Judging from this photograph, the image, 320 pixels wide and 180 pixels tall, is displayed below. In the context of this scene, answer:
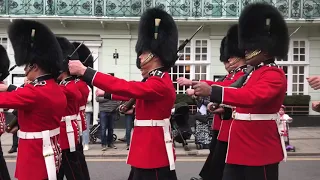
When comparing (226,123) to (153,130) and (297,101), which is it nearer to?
(153,130)

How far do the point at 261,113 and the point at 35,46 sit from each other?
224 cm

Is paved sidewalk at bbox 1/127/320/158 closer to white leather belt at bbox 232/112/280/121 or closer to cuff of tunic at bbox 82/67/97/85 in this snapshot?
white leather belt at bbox 232/112/280/121

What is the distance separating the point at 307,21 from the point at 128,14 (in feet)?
20.8

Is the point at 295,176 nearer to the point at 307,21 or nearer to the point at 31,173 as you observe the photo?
the point at 31,173

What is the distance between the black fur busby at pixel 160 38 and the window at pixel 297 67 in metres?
11.6

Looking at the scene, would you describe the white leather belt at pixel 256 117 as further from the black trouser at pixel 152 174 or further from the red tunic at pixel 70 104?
the red tunic at pixel 70 104

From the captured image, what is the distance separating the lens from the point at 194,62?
15.4 meters

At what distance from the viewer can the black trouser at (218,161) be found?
611cm

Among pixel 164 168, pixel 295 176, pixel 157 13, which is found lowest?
pixel 295 176

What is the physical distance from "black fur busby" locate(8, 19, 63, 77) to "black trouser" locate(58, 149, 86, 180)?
1.78m

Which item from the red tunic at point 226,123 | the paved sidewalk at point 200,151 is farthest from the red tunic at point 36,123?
the paved sidewalk at point 200,151

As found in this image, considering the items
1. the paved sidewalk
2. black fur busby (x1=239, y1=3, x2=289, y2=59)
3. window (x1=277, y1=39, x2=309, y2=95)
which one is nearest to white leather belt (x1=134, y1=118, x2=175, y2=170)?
black fur busby (x1=239, y1=3, x2=289, y2=59)

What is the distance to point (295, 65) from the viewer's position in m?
15.7

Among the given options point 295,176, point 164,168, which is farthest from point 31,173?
point 295,176
